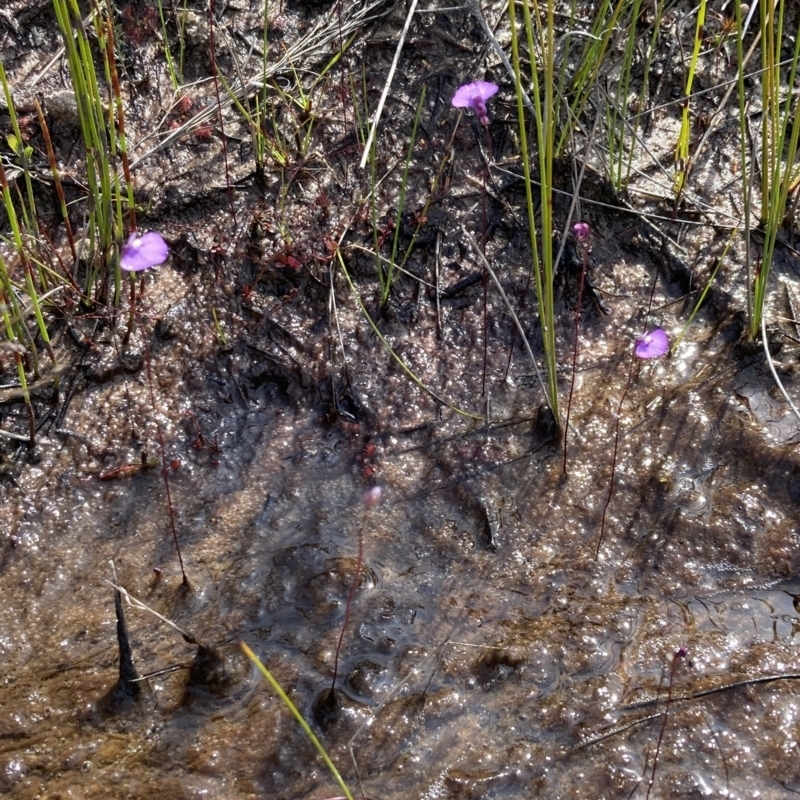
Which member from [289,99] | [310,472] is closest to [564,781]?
[310,472]

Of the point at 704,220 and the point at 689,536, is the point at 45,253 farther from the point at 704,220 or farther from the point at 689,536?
the point at 704,220

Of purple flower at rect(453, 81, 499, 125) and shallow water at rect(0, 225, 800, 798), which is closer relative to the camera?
shallow water at rect(0, 225, 800, 798)

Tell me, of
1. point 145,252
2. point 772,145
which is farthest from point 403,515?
point 772,145

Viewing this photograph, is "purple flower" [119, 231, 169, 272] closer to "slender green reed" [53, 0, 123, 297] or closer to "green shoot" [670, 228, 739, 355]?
"slender green reed" [53, 0, 123, 297]

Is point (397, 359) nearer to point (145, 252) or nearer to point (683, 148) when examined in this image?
point (145, 252)

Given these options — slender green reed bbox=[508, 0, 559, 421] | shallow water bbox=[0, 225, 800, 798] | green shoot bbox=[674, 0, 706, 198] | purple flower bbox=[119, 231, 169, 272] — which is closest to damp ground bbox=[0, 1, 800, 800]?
shallow water bbox=[0, 225, 800, 798]

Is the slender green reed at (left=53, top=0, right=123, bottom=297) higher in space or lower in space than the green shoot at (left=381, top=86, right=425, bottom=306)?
higher

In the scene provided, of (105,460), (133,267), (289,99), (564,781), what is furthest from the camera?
(289,99)

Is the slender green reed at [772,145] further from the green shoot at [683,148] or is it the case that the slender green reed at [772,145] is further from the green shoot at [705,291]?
the green shoot at [683,148]
